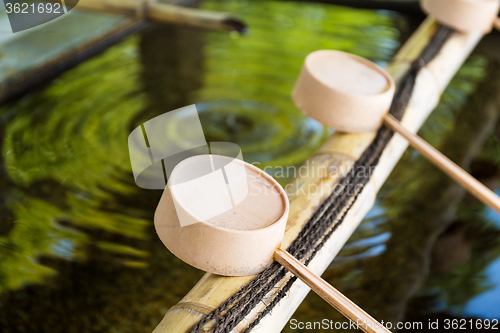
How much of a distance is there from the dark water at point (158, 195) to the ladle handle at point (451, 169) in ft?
1.75

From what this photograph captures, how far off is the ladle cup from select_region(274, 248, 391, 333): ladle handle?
197 centimetres

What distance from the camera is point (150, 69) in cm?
376

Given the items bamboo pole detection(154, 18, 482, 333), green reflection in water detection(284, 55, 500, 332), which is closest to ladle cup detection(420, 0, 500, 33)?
bamboo pole detection(154, 18, 482, 333)

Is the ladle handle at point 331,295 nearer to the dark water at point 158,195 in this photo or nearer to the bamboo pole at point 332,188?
the bamboo pole at point 332,188

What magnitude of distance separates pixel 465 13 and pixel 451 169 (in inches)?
50.1

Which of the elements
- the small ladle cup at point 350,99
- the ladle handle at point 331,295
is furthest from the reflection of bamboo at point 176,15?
the ladle handle at point 331,295

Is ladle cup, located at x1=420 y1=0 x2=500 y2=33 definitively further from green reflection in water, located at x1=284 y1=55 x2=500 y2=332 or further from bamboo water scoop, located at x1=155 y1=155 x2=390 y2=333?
bamboo water scoop, located at x1=155 y1=155 x2=390 y2=333

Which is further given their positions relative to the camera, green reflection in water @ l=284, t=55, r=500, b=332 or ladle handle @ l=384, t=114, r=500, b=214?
green reflection in water @ l=284, t=55, r=500, b=332

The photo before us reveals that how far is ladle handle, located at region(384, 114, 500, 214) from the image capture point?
1676mm

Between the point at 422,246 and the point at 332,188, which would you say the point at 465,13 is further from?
the point at 332,188

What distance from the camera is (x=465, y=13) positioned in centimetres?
262

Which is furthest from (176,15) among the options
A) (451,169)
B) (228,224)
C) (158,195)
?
(228,224)

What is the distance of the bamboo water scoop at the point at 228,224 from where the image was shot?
122cm

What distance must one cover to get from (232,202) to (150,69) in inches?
106
